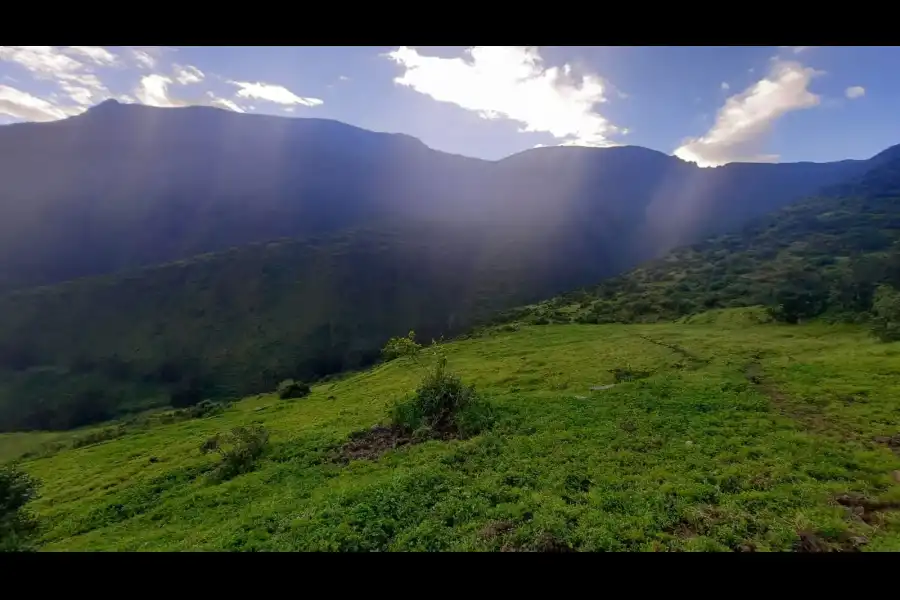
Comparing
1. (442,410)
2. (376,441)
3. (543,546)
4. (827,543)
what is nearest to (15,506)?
(376,441)

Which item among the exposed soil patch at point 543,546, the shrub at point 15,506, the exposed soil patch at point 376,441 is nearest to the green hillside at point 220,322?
the exposed soil patch at point 376,441

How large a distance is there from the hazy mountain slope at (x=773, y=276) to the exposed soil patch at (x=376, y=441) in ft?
146

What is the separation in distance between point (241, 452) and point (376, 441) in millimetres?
6480

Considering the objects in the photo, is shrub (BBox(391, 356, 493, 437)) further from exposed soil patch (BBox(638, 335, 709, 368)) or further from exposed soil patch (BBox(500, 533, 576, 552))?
exposed soil patch (BBox(638, 335, 709, 368))

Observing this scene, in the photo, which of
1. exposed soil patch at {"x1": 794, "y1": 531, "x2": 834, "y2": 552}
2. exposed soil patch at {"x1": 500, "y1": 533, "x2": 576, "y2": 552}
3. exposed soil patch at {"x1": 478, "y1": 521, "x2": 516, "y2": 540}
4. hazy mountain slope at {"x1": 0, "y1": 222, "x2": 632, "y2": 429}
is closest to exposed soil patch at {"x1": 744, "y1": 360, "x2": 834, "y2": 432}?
exposed soil patch at {"x1": 794, "y1": 531, "x2": 834, "y2": 552}

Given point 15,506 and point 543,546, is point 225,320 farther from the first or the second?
point 543,546

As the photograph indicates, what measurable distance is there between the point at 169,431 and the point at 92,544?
22265 millimetres

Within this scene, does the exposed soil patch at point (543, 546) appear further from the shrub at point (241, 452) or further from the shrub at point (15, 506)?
the shrub at point (15, 506)

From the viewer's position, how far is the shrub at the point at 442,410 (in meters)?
21.9

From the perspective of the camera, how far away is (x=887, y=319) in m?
37.5

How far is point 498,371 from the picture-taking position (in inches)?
1399
